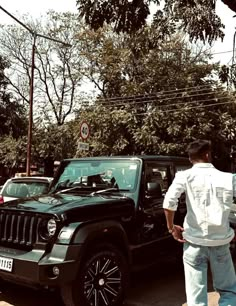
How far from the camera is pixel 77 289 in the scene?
435 centimetres

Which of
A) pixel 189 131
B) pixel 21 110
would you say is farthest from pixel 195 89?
pixel 21 110

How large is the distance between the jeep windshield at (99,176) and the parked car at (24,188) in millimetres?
2785

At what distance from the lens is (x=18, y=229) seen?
4.73m

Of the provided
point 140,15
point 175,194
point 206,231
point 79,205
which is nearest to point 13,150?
point 140,15

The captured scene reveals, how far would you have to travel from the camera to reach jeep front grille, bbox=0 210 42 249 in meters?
4.58

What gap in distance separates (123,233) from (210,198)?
59.4 inches

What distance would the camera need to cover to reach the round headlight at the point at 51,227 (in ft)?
14.5

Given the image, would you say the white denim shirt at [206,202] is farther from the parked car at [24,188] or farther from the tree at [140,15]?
the parked car at [24,188]

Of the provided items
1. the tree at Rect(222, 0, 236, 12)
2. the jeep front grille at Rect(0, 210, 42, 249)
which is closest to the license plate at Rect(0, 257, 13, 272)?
the jeep front grille at Rect(0, 210, 42, 249)

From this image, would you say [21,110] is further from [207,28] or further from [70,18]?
[207,28]

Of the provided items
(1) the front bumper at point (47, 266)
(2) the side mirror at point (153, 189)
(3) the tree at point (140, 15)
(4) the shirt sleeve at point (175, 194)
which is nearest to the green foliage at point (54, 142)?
(3) the tree at point (140, 15)

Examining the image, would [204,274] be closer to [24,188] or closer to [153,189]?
[153,189]

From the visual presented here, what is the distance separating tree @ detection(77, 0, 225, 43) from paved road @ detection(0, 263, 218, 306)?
12.0 feet

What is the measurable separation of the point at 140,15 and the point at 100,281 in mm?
3875
